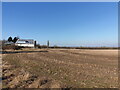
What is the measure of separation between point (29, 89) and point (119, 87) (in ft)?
8.70

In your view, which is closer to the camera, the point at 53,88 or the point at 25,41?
the point at 53,88

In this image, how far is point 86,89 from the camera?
3.65m

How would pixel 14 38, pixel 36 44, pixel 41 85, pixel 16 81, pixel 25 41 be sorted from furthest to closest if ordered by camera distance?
pixel 14 38, pixel 25 41, pixel 36 44, pixel 16 81, pixel 41 85

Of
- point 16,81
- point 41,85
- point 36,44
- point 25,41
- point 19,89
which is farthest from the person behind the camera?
point 25,41

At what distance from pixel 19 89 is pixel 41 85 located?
62cm

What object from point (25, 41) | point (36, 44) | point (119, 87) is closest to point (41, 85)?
point (119, 87)

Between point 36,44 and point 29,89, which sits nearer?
point 29,89

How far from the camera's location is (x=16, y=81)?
13.5 feet

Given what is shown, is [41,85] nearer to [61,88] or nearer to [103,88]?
[61,88]

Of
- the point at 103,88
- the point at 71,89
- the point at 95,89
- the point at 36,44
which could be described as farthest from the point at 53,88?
the point at 36,44

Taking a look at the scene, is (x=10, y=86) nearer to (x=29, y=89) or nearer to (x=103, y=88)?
(x=29, y=89)

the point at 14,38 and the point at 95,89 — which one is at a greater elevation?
the point at 14,38

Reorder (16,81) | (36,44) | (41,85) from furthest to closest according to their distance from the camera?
(36,44)
(16,81)
(41,85)

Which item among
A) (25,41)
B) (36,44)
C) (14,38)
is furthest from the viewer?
(14,38)
